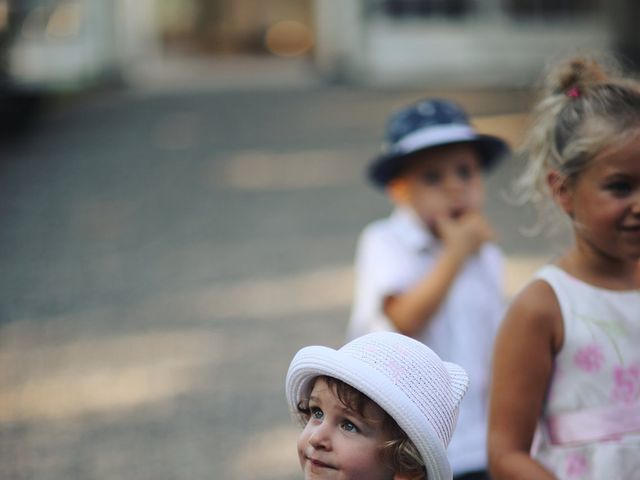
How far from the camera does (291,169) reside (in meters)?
9.39

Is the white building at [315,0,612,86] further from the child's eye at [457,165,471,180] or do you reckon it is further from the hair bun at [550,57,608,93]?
the hair bun at [550,57,608,93]

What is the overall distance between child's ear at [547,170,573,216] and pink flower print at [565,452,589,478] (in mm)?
493

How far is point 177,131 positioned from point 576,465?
32.2 ft

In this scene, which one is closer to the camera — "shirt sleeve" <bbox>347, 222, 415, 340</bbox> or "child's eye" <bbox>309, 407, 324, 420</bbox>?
"child's eye" <bbox>309, 407, 324, 420</bbox>

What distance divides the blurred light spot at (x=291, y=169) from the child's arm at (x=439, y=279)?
602cm

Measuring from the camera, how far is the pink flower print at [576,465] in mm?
1787

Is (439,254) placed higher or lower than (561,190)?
lower

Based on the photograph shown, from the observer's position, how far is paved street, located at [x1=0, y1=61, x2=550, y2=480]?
151 inches

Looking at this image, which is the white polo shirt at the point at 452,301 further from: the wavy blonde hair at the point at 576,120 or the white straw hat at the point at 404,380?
the white straw hat at the point at 404,380

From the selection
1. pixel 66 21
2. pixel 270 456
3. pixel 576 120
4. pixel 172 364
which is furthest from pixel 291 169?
pixel 66 21

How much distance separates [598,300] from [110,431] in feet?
8.52

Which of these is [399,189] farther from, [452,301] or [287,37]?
[287,37]

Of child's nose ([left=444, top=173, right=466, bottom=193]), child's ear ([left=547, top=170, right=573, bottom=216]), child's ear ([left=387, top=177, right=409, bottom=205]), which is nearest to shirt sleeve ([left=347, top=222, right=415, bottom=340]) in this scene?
child's ear ([left=387, top=177, right=409, bottom=205])

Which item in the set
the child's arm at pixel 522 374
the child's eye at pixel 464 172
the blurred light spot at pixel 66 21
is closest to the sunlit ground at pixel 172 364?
the child's eye at pixel 464 172
